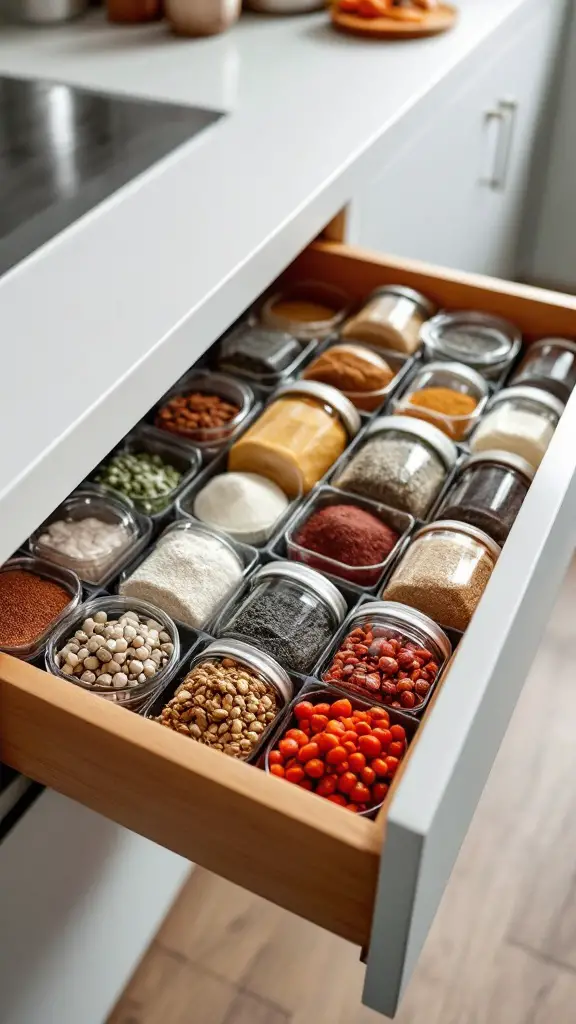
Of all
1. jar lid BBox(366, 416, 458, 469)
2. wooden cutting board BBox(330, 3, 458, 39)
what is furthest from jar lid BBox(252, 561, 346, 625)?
wooden cutting board BBox(330, 3, 458, 39)

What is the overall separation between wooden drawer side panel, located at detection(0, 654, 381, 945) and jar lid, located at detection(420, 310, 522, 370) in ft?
2.23

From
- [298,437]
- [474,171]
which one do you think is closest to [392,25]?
[474,171]

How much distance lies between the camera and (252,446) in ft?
3.42

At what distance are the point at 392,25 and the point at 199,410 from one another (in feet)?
2.38

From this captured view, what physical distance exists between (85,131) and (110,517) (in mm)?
489

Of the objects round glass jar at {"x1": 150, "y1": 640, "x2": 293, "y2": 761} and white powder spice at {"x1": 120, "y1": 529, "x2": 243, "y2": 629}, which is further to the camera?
white powder spice at {"x1": 120, "y1": 529, "x2": 243, "y2": 629}

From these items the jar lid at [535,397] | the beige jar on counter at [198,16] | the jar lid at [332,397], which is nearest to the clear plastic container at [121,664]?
the jar lid at [332,397]

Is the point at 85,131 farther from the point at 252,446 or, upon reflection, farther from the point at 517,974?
the point at 517,974

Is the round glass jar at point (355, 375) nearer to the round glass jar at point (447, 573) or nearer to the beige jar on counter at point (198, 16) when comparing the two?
the round glass jar at point (447, 573)

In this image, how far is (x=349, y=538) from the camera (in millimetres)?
962

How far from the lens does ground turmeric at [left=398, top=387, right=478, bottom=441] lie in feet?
3.67

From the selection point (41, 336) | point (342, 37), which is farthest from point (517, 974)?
point (342, 37)

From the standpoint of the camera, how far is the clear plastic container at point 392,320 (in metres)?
1.21

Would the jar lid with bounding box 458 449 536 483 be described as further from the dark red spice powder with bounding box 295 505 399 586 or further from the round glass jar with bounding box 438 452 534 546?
the dark red spice powder with bounding box 295 505 399 586
